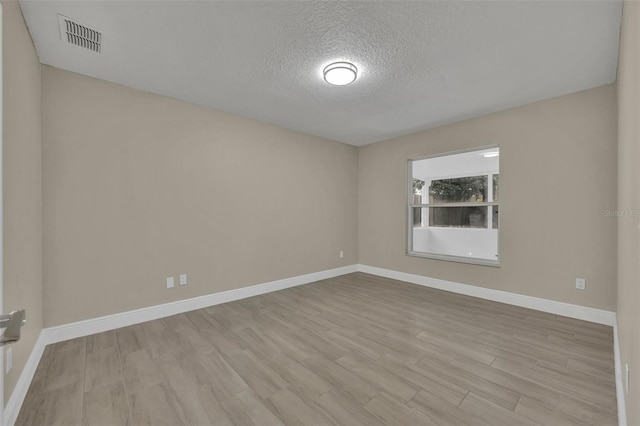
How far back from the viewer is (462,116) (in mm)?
3709

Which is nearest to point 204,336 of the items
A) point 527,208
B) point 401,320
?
point 401,320

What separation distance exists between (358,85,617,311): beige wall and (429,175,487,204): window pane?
0.85m

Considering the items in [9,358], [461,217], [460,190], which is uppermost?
[460,190]

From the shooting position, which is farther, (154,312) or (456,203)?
(456,203)

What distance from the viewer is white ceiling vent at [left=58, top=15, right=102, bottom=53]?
6.42ft

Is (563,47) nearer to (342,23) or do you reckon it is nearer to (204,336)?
(342,23)

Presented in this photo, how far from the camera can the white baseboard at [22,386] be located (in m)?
1.51

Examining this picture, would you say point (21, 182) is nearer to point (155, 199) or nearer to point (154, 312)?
point (155, 199)

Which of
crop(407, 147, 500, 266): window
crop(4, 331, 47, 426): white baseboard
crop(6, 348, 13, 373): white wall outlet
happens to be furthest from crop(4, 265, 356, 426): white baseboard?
crop(407, 147, 500, 266): window

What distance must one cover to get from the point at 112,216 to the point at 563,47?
4.26 metres

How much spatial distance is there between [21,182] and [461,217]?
214 inches

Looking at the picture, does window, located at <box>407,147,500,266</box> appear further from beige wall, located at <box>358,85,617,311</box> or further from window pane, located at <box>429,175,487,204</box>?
beige wall, located at <box>358,85,617,311</box>

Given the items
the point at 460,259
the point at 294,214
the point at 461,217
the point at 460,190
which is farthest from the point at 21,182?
the point at 461,217

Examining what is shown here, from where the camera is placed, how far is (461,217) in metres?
4.89
